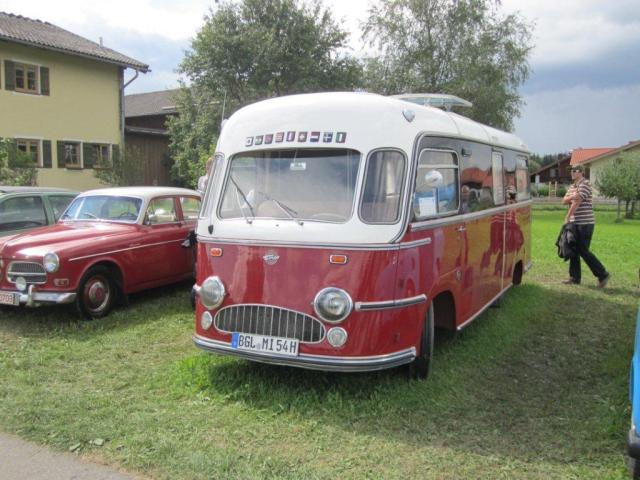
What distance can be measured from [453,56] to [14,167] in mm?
22467

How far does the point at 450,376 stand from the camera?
5.60 m

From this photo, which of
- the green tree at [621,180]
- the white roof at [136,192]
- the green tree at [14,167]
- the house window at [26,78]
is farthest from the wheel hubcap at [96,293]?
the green tree at [621,180]

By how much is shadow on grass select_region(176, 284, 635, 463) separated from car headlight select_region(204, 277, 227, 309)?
0.74 m

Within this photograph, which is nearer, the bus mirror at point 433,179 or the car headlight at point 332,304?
the car headlight at point 332,304

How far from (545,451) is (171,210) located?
6.63 m

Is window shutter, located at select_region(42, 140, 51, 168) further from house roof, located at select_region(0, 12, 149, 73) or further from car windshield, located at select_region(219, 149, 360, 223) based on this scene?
car windshield, located at select_region(219, 149, 360, 223)

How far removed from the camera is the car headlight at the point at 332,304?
15.2 feet

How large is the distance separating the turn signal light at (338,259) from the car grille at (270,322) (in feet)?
1.57

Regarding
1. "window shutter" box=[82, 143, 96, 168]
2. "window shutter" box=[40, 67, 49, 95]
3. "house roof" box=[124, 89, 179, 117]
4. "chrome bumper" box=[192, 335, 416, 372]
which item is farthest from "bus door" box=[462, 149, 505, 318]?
"house roof" box=[124, 89, 179, 117]

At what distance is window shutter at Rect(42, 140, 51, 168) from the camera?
24.2 metres

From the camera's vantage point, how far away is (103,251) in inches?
307

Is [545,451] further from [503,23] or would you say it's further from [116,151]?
[503,23]

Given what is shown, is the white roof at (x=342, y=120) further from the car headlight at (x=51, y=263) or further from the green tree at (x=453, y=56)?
the green tree at (x=453, y=56)

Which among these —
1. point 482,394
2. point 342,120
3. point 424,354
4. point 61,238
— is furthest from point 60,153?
point 482,394
